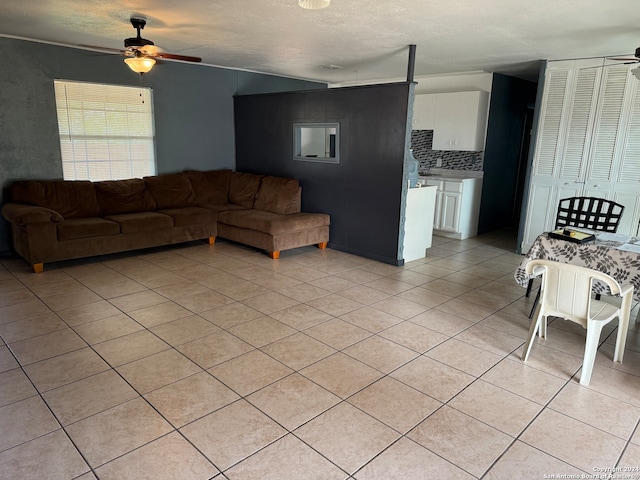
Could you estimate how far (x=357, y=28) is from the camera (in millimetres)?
4035

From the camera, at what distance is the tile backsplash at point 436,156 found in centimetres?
677

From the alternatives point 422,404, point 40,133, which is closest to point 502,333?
point 422,404

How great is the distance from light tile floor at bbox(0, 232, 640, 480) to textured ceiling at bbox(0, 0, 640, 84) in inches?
94.5

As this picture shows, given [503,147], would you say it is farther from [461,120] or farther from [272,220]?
[272,220]

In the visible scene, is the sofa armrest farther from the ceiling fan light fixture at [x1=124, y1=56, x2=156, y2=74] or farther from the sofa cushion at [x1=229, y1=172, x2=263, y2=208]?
the sofa cushion at [x1=229, y1=172, x2=263, y2=208]

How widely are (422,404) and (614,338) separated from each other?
1909mm

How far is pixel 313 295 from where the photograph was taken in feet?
13.5

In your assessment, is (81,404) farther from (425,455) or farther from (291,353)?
(425,455)

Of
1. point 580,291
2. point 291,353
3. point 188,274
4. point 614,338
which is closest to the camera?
point 580,291

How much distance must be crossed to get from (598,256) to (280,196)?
374 centimetres

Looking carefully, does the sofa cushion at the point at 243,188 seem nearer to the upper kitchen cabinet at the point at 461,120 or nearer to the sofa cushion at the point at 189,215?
the sofa cushion at the point at 189,215

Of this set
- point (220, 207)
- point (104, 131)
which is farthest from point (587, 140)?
point (104, 131)

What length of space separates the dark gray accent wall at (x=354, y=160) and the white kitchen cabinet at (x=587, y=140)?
75.5 inches

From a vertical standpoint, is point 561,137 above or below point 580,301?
above
